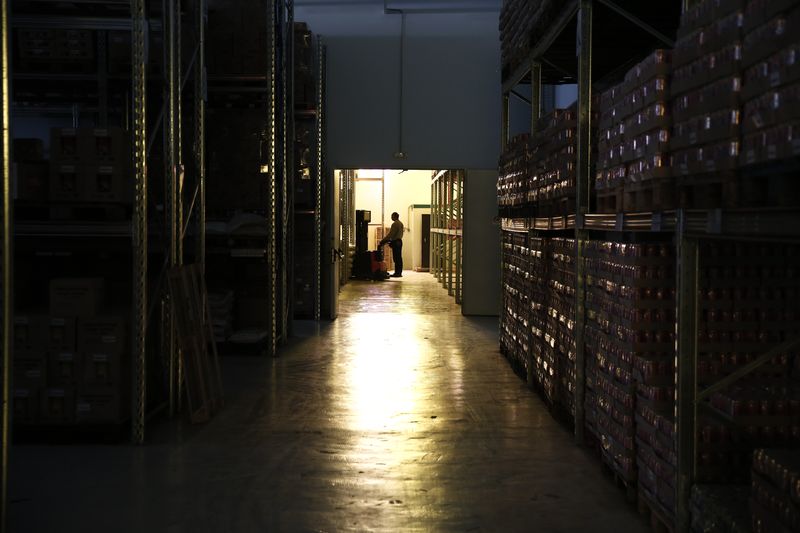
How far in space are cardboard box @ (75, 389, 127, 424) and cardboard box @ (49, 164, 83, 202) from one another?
4.86 ft

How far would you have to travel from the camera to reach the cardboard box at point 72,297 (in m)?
6.07

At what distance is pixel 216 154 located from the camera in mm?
11117

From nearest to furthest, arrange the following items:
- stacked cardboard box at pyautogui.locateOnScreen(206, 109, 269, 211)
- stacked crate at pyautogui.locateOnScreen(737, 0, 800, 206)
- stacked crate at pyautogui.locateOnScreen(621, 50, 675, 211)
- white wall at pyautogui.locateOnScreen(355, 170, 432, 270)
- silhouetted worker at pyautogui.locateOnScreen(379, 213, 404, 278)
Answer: stacked crate at pyautogui.locateOnScreen(737, 0, 800, 206)
stacked crate at pyautogui.locateOnScreen(621, 50, 675, 211)
stacked cardboard box at pyautogui.locateOnScreen(206, 109, 269, 211)
silhouetted worker at pyautogui.locateOnScreen(379, 213, 404, 278)
white wall at pyautogui.locateOnScreen(355, 170, 432, 270)

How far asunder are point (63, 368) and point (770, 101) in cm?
509

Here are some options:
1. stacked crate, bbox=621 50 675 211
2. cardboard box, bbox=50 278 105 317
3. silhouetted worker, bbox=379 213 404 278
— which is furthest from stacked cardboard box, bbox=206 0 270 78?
silhouetted worker, bbox=379 213 404 278

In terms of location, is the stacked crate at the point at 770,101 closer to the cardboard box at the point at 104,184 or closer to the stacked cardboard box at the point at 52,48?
the cardboard box at the point at 104,184

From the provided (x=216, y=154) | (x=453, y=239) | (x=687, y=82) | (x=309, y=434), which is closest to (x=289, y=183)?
(x=216, y=154)

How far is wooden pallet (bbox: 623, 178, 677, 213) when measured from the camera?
13.5 feet

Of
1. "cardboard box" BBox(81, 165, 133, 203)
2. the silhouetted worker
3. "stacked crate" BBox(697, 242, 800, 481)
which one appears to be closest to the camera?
"stacked crate" BBox(697, 242, 800, 481)

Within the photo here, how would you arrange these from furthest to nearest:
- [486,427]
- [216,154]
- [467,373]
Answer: [216,154] < [467,373] < [486,427]

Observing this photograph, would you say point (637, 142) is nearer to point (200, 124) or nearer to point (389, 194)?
point (200, 124)

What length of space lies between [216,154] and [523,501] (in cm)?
761

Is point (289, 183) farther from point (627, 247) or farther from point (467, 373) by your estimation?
point (627, 247)

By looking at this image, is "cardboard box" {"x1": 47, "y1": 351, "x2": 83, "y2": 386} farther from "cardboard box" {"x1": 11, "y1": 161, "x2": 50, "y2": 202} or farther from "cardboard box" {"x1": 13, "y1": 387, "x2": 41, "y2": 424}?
"cardboard box" {"x1": 11, "y1": 161, "x2": 50, "y2": 202}
